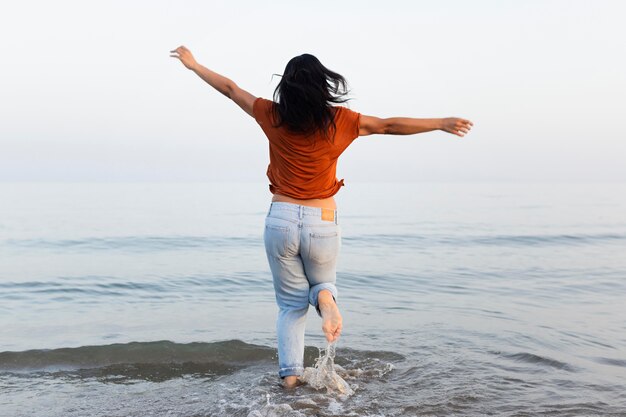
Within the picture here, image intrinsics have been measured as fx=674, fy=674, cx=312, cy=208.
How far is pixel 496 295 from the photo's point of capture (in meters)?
10.0

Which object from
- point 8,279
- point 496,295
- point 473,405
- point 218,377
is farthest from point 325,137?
point 8,279

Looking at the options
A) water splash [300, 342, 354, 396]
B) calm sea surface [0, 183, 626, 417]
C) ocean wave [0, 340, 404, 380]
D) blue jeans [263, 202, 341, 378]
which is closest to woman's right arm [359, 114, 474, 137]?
blue jeans [263, 202, 341, 378]

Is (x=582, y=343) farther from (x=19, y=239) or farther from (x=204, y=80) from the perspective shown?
(x=19, y=239)

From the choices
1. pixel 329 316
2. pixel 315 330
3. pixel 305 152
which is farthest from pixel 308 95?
pixel 315 330

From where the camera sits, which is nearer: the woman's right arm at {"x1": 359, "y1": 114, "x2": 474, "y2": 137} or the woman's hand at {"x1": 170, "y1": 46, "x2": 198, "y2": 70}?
the woman's right arm at {"x1": 359, "y1": 114, "x2": 474, "y2": 137}

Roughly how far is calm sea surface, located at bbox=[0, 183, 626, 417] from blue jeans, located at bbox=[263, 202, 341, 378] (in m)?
0.40

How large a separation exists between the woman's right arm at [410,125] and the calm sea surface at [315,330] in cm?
189

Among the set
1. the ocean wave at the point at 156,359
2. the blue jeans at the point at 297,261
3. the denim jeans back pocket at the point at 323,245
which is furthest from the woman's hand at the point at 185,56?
the ocean wave at the point at 156,359

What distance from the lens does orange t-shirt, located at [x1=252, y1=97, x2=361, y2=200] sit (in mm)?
4320

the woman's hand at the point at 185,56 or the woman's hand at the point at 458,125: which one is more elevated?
the woman's hand at the point at 185,56

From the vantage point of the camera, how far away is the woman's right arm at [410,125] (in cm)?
421

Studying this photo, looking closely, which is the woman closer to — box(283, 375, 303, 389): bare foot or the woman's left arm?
the woman's left arm

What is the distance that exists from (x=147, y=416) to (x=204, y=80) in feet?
7.51

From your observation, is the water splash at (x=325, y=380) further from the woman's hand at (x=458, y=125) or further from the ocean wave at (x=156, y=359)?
the woman's hand at (x=458, y=125)
